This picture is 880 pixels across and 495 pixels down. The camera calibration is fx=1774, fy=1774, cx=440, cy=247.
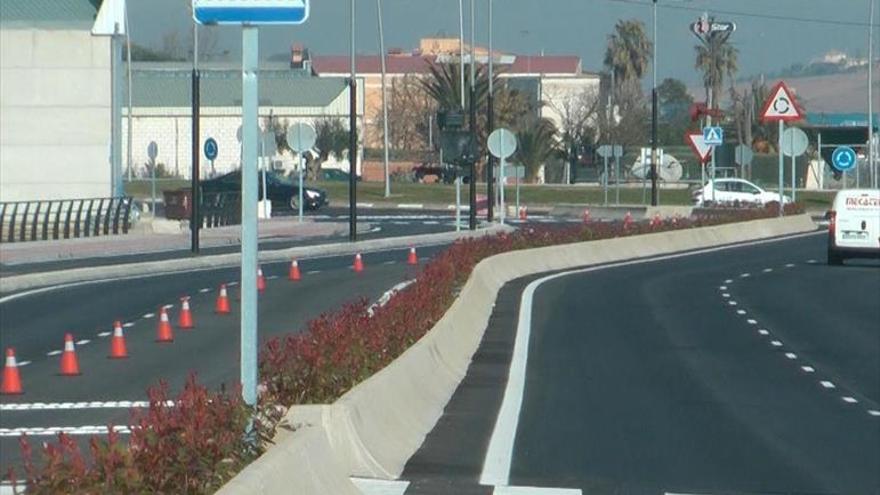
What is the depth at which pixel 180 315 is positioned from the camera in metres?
26.3

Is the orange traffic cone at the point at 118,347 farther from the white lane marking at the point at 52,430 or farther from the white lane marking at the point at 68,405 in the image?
the white lane marking at the point at 52,430

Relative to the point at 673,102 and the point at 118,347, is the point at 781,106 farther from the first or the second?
the point at 673,102

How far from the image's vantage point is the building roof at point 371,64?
144500mm

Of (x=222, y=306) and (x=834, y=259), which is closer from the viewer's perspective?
(x=222, y=306)

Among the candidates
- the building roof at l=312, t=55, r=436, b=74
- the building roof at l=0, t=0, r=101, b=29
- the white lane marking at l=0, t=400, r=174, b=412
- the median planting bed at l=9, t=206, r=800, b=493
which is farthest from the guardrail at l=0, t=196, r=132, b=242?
the building roof at l=312, t=55, r=436, b=74

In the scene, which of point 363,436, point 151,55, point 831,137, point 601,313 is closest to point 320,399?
point 363,436

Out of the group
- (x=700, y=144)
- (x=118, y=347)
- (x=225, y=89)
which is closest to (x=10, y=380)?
(x=118, y=347)

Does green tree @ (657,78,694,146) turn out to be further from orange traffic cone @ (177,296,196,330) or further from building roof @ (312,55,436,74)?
orange traffic cone @ (177,296,196,330)

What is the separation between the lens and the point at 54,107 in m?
58.6

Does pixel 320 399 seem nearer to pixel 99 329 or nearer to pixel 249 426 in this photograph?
pixel 249 426

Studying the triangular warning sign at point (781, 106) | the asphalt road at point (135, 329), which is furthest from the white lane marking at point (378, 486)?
the triangular warning sign at point (781, 106)

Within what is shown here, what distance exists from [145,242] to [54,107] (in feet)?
34.2

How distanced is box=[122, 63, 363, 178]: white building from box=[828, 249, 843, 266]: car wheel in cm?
5976

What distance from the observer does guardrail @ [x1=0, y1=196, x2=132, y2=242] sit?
165ft
